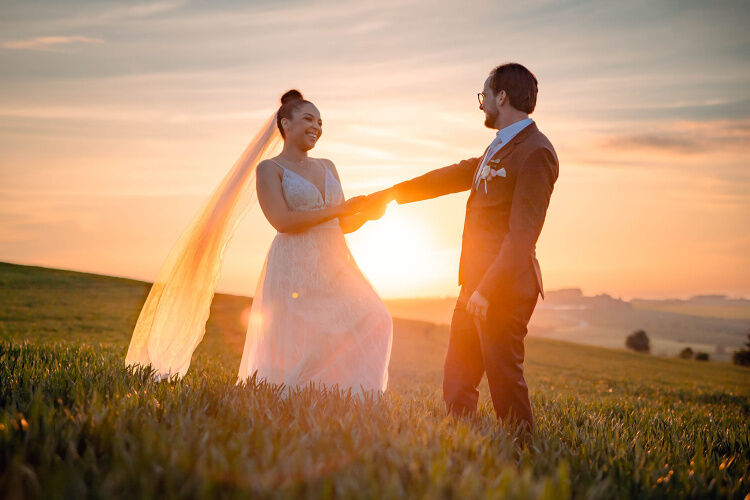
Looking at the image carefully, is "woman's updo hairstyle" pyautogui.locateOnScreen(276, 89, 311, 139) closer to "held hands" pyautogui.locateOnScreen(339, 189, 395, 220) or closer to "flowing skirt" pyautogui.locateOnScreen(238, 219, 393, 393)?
"held hands" pyautogui.locateOnScreen(339, 189, 395, 220)

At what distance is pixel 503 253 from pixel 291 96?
11.1ft

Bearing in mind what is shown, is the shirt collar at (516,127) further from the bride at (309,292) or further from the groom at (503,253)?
the bride at (309,292)

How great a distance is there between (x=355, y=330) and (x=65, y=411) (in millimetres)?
2912

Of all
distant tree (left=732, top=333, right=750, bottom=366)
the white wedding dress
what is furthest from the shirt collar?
distant tree (left=732, top=333, right=750, bottom=366)

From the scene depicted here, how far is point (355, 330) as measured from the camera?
209 inches

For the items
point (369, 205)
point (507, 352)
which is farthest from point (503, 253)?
point (369, 205)

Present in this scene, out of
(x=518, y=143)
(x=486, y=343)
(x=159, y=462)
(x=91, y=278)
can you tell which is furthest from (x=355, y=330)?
(x=91, y=278)

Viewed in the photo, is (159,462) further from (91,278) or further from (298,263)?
(91,278)

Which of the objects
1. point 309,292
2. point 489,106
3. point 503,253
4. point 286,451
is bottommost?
point 286,451

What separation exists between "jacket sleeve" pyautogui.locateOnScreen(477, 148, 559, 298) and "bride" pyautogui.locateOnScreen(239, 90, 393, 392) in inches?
68.1

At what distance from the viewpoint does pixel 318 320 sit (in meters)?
5.25

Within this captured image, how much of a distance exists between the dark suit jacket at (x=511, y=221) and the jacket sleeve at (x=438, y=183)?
97 centimetres

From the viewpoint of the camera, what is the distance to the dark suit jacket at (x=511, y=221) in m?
4.17

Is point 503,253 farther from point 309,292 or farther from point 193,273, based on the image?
point 193,273
